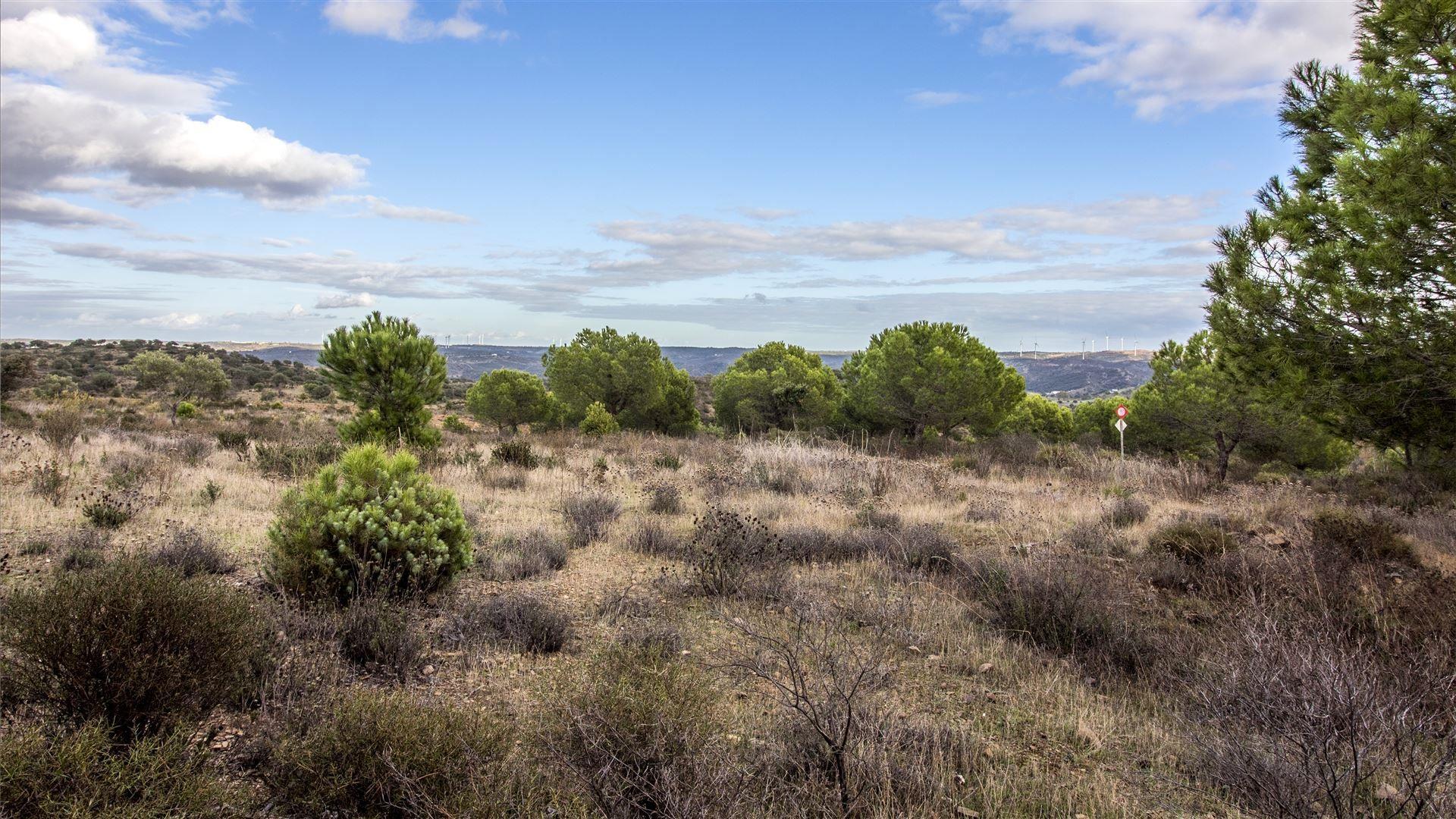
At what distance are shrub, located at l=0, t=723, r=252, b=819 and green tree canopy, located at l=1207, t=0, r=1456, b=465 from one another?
759 centimetres

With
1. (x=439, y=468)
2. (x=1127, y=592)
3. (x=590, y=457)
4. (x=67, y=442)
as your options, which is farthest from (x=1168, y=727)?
(x=67, y=442)

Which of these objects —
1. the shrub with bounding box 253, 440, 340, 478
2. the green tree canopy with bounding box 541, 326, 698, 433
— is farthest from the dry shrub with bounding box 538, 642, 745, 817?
the green tree canopy with bounding box 541, 326, 698, 433

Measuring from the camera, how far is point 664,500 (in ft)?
32.6

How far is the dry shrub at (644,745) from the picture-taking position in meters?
2.56

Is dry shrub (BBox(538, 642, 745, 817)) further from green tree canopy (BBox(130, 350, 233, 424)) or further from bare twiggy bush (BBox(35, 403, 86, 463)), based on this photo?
green tree canopy (BBox(130, 350, 233, 424))

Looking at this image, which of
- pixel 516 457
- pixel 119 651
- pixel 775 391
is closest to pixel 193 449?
pixel 516 457

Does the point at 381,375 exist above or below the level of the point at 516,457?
above

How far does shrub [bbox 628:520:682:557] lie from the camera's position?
7.45 m

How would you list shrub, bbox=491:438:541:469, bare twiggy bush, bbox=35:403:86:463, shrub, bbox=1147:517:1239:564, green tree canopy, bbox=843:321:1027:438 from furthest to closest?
green tree canopy, bbox=843:321:1027:438 < shrub, bbox=491:438:541:469 < bare twiggy bush, bbox=35:403:86:463 < shrub, bbox=1147:517:1239:564

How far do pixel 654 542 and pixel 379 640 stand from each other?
12.0 ft

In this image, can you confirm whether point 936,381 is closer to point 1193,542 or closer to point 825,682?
point 1193,542

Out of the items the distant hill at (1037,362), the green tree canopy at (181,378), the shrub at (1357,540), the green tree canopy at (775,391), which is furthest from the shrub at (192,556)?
the distant hill at (1037,362)

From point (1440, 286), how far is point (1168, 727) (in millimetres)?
4465

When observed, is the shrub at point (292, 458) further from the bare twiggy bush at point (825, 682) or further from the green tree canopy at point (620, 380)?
the green tree canopy at point (620, 380)
